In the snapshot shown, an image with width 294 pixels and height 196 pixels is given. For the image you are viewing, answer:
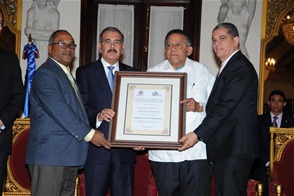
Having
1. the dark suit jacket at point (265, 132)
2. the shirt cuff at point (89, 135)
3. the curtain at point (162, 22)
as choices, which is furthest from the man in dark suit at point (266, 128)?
the shirt cuff at point (89, 135)

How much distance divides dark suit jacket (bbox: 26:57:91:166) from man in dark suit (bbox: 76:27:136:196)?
238 millimetres

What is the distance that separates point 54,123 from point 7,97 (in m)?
0.46

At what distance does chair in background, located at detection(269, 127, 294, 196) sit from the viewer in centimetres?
481

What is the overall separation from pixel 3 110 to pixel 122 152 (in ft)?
2.85

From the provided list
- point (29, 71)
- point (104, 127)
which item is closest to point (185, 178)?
point (104, 127)

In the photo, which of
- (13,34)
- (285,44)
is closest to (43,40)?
(13,34)

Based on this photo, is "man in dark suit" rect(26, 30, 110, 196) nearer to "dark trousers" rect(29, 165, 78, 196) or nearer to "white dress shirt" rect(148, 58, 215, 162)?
"dark trousers" rect(29, 165, 78, 196)

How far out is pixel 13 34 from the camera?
298 inches

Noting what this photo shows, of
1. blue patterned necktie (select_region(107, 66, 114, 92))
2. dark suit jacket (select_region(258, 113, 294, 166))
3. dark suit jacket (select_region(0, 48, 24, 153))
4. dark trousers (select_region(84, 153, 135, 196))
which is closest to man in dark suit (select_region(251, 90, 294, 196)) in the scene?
dark suit jacket (select_region(258, 113, 294, 166))

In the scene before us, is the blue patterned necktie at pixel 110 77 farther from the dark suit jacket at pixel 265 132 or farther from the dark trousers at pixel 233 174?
the dark suit jacket at pixel 265 132

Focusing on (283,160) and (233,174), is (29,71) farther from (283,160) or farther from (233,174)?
(233,174)

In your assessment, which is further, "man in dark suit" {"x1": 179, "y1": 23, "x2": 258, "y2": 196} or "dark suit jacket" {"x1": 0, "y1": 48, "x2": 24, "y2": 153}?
"dark suit jacket" {"x1": 0, "y1": 48, "x2": 24, "y2": 153}

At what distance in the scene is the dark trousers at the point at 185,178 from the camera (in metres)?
3.82

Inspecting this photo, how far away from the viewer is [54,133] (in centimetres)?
363
